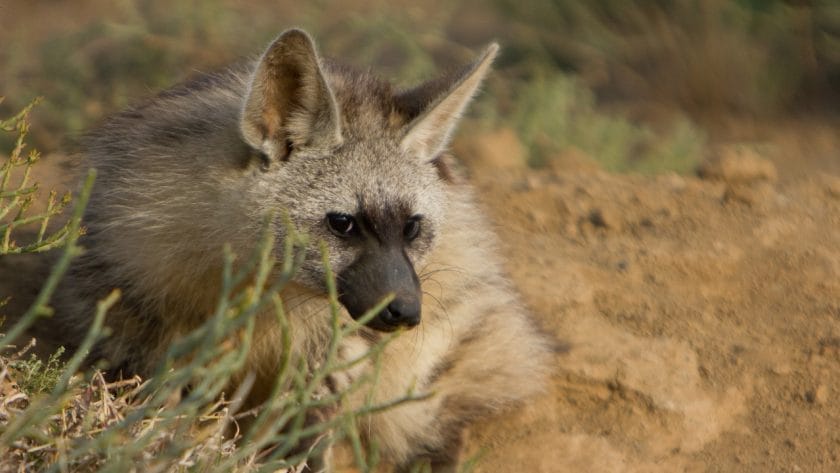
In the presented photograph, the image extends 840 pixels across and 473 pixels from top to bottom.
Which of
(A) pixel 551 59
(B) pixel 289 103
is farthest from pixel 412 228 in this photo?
(A) pixel 551 59

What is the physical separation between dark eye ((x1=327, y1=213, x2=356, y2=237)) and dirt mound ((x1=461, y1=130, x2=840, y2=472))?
95cm

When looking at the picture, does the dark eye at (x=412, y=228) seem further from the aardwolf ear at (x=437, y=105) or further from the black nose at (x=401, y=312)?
the black nose at (x=401, y=312)

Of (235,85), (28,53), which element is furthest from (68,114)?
(235,85)

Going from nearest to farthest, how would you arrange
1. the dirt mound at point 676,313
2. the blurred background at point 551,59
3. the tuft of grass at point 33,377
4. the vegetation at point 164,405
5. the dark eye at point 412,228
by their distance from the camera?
the vegetation at point 164,405 < the tuft of grass at point 33,377 < the dark eye at point 412,228 < the dirt mound at point 676,313 < the blurred background at point 551,59

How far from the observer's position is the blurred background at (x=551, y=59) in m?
7.38

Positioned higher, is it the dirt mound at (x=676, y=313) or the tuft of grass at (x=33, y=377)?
the tuft of grass at (x=33, y=377)

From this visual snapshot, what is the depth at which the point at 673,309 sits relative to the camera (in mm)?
5574

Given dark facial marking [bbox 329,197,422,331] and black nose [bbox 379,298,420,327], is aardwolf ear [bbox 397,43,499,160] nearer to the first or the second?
dark facial marking [bbox 329,197,422,331]

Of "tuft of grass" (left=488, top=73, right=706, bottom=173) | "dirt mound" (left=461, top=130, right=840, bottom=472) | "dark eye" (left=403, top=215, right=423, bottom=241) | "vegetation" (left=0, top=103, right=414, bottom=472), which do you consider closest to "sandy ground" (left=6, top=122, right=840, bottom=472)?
"dirt mound" (left=461, top=130, right=840, bottom=472)

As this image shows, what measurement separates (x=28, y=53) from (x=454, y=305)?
4.62 meters

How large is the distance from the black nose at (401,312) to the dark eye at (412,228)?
38cm

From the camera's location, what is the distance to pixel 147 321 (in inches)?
164

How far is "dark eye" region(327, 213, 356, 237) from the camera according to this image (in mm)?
3855

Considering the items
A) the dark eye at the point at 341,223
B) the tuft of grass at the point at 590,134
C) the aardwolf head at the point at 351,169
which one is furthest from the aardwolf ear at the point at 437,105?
the tuft of grass at the point at 590,134
